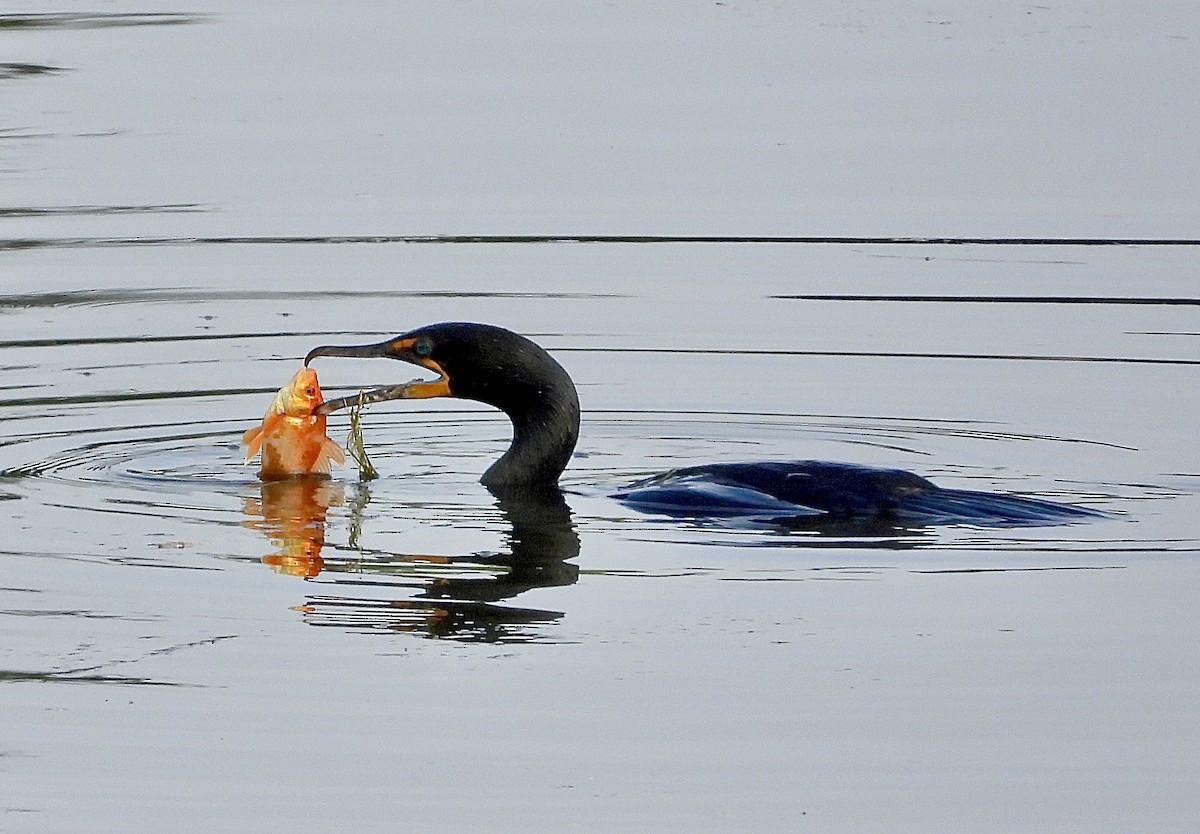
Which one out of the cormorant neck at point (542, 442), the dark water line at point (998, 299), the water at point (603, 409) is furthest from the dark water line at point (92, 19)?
the cormorant neck at point (542, 442)

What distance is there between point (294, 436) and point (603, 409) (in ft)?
6.23

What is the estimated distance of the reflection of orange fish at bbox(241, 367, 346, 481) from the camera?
8.54 meters

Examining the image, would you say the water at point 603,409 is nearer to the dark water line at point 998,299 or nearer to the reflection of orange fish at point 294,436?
the dark water line at point 998,299

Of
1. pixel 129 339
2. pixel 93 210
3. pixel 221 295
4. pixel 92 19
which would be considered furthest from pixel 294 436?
pixel 92 19

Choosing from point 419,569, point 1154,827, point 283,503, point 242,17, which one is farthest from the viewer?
point 242,17

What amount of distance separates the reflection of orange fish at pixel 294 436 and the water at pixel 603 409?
0.13m

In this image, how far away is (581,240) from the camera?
510 inches

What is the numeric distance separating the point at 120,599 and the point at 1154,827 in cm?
318

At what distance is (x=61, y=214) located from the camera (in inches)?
536

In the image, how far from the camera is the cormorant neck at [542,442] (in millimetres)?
8578

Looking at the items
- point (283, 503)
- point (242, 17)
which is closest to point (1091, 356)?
point (283, 503)

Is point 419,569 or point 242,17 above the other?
point 242,17

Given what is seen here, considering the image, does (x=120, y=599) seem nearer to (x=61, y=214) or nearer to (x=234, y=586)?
(x=234, y=586)

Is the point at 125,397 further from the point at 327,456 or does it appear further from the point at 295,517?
the point at 295,517
